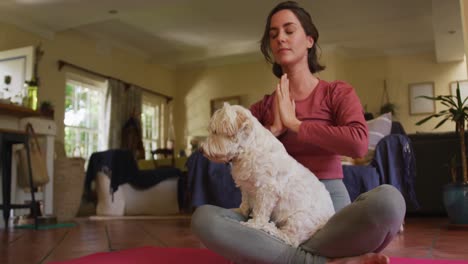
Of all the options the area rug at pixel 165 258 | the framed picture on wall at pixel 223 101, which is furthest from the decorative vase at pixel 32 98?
the framed picture on wall at pixel 223 101

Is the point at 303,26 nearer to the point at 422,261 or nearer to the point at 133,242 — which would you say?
the point at 422,261

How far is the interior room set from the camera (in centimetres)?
388

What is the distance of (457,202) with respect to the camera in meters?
3.87

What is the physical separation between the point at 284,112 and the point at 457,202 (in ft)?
10.2

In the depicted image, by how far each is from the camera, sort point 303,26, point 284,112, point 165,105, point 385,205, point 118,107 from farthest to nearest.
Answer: point 165,105, point 118,107, point 303,26, point 284,112, point 385,205

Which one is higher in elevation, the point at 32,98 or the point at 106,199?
the point at 32,98

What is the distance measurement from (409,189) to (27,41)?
6.16 meters

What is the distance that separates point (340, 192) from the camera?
60.0 inches

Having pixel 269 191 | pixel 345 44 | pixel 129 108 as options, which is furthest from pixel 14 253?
pixel 345 44

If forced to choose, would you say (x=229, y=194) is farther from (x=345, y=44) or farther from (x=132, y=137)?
(x=345, y=44)

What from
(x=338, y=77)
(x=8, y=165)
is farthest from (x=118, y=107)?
(x=338, y=77)

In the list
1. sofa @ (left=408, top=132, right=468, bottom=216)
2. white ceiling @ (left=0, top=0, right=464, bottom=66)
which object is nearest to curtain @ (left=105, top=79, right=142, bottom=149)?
white ceiling @ (left=0, top=0, right=464, bottom=66)

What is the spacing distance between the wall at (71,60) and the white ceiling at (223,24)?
0.15 m

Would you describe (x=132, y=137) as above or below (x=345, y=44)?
below
